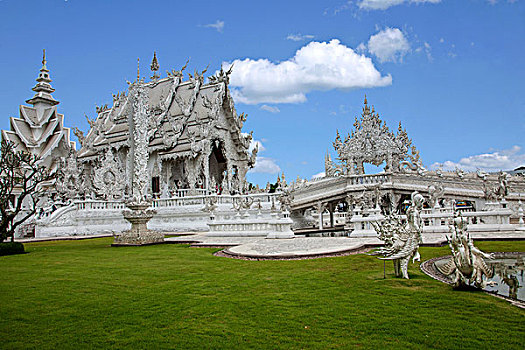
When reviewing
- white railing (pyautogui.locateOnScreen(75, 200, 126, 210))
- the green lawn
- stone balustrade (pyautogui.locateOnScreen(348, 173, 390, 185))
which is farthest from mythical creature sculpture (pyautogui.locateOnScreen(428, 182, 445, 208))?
white railing (pyautogui.locateOnScreen(75, 200, 126, 210))

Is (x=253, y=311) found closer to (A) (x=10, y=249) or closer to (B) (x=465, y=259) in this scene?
(B) (x=465, y=259)

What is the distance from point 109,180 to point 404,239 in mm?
25757

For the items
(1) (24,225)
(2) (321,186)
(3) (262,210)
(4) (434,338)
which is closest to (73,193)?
(1) (24,225)

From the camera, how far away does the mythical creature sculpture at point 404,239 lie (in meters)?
6.24

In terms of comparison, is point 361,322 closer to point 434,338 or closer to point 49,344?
point 434,338

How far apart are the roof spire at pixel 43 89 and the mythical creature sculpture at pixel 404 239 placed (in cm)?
3982

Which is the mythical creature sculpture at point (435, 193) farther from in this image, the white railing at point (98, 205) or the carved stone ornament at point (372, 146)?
the white railing at point (98, 205)

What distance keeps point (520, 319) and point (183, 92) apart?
88.8 ft

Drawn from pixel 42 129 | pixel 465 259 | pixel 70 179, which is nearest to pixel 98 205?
pixel 70 179

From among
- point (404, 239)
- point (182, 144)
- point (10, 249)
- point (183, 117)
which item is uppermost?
point (183, 117)

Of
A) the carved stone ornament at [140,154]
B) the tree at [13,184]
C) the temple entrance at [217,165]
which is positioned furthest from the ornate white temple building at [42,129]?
the carved stone ornament at [140,154]

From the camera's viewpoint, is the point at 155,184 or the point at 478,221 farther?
the point at 155,184

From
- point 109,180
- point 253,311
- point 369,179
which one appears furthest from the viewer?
point 109,180

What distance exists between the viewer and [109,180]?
2830 cm
